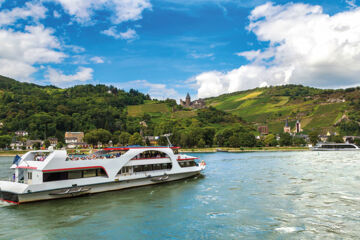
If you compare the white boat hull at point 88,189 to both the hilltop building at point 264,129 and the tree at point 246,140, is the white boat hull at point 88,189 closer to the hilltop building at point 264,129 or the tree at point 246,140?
the tree at point 246,140

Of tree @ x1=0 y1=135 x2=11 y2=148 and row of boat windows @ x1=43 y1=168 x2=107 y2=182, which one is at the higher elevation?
tree @ x1=0 y1=135 x2=11 y2=148

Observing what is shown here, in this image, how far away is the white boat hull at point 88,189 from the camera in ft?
73.5

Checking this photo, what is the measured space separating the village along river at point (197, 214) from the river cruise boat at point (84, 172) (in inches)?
35.3

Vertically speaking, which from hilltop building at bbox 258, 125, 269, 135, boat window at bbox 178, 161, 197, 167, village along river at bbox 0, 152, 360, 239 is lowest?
village along river at bbox 0, 152, 360, 239

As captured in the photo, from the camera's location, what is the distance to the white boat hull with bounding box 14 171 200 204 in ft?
73.5

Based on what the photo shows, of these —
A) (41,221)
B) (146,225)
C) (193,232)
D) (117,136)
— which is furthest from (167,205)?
(117,136)

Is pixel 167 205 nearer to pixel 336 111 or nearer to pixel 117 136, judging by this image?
pixel 117 136

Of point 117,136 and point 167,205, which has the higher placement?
point 117,136

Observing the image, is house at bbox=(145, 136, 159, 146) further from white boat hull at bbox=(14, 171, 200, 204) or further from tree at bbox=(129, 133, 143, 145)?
white boat hull at bbox=(14, 171, 200, 204)

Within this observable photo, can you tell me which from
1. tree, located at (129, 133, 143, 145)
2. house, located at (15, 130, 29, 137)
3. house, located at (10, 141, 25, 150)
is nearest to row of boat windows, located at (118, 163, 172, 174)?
tree, located at (129, 133, 143, 145)

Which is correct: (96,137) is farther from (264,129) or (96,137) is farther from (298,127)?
(298,127)

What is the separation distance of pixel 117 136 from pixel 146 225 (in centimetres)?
11588

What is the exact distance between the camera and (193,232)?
16.1m

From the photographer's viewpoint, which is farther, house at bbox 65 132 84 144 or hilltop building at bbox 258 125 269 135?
hilltop building at bbox 258 125 269 135
